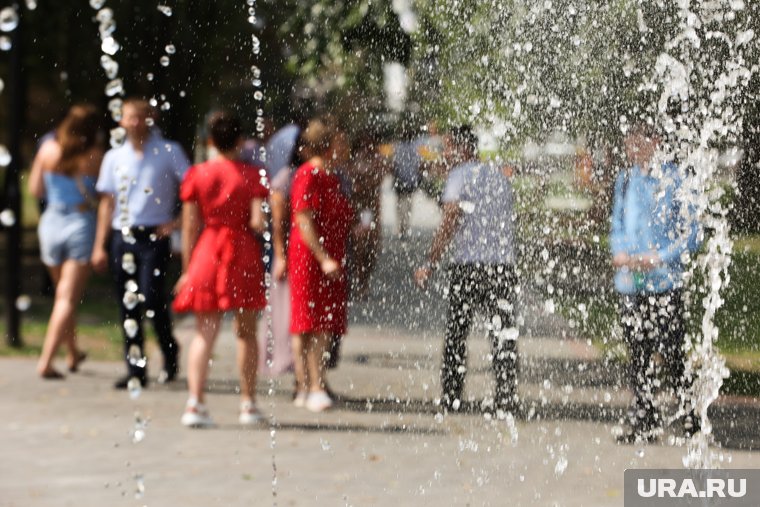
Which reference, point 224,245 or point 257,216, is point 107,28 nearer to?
point 257,216

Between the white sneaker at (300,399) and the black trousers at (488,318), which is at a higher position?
the black trousers at (488,318)

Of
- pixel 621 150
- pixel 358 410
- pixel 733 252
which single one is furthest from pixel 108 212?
pixel 733 252

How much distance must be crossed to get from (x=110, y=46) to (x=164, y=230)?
918cm

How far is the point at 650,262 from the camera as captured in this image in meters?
6.18

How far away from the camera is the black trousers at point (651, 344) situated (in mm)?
Answer: 6262

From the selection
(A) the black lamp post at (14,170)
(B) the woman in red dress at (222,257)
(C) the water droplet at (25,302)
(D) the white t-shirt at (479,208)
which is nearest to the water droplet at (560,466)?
(D) the white t-shirt at (479,208)

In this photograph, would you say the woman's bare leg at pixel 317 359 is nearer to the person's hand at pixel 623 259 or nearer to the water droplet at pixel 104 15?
the person's hand at pixel 623 259

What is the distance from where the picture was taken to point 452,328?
6.89m

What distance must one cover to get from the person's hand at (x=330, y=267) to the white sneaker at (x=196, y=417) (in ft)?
3.26

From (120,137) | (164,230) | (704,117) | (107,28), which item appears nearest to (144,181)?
(164,230)

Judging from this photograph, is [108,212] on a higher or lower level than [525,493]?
higher

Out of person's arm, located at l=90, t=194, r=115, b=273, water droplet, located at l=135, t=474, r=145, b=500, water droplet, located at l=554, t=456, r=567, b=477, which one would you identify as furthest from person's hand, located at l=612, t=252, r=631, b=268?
person's arm, located at l=90, t=194, r=115, b=273

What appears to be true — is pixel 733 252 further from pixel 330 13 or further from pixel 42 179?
pixel 42 179

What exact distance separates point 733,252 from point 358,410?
2.65m
